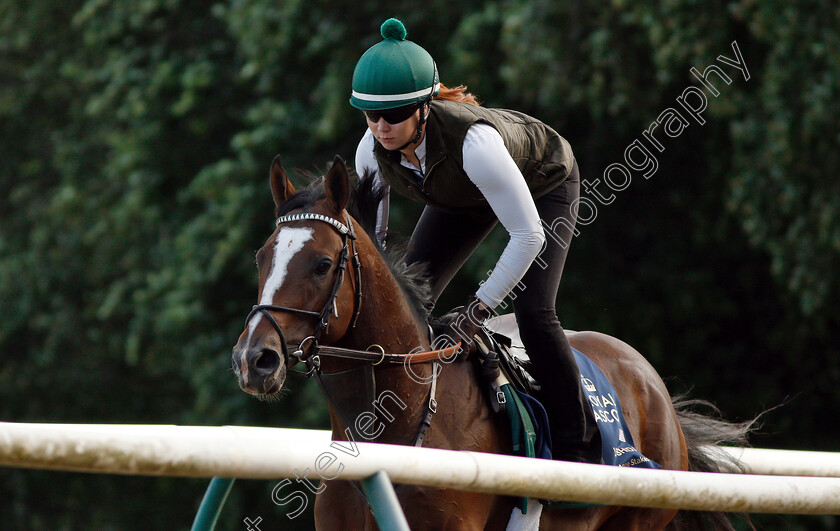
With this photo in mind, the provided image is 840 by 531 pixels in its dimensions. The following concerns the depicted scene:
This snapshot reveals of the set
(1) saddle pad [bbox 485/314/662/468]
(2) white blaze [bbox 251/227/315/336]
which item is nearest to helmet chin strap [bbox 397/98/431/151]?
(2) white blaze [bbox 251/227/315/336]

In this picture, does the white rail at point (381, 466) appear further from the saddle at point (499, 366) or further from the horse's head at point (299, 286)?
the saddle at point (499, 366)

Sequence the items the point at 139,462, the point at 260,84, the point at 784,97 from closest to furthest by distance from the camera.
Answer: the point at 139,462
the point at 784,97
the point at 260,84

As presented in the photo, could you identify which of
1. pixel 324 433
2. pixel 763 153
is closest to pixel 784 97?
pixel 763 153

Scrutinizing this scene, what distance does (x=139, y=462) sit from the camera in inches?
70.5

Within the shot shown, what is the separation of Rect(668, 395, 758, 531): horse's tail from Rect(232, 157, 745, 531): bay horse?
111cm

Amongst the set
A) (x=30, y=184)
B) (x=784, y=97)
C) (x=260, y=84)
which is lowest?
(x=30, y=184)

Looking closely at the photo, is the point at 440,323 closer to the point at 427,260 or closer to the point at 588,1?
the point at 427,260

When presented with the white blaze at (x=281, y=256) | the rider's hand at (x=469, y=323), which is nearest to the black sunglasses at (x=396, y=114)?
the white blaze at (x=281, y=256)

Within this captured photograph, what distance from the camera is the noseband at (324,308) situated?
300 centimetres

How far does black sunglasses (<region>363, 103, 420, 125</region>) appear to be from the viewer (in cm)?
337

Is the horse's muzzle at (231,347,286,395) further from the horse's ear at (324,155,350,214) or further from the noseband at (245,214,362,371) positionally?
the horse's ear at (324,155,350,214)

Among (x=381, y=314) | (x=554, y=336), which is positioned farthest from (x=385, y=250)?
(x=554, y=336)

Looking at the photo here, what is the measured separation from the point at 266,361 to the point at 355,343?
426 millimetres

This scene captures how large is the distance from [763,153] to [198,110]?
552 cm
